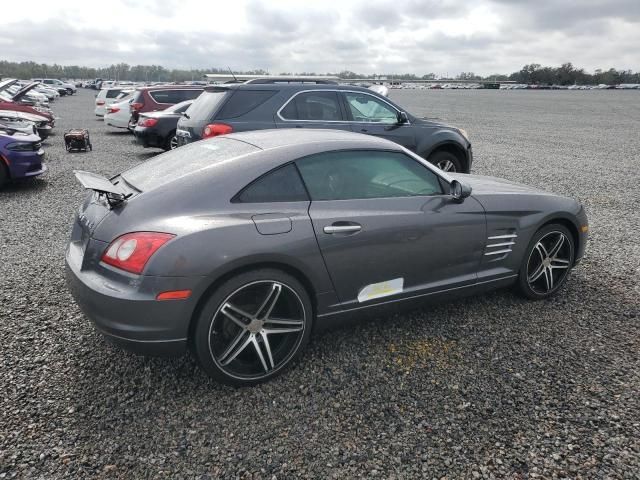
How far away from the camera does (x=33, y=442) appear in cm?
244

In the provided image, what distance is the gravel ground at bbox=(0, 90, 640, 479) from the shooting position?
236 cm

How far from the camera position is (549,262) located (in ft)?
13.5

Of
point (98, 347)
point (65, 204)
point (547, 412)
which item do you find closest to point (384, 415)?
point (547, 412)

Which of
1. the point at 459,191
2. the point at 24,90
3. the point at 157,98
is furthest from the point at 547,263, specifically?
the point at 157,98

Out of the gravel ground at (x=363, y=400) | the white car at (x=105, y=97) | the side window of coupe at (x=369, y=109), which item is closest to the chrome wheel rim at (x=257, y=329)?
the gravel ground at (x=363, y=400)

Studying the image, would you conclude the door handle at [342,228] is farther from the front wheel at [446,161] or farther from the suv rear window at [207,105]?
the front wheel at [446,161]

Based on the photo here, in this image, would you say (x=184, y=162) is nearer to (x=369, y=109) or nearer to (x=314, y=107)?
(x=314, y=107)

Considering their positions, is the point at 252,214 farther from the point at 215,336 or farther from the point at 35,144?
the point at 35,144

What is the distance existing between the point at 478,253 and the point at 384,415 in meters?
1.57

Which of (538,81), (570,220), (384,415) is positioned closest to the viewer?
(384,415)

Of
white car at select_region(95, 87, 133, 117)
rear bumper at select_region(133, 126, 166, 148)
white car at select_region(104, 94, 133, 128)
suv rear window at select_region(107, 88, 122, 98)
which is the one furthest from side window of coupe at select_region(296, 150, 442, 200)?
suv rear window at select_region(107, 88, 122, 98)

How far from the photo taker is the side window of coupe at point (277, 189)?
A: 9.49 feet

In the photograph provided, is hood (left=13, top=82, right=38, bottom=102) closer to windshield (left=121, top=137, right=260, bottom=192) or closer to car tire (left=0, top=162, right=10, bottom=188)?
car tire (left=0, top=162, right=10, bottom=188)

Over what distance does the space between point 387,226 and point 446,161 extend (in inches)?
197
